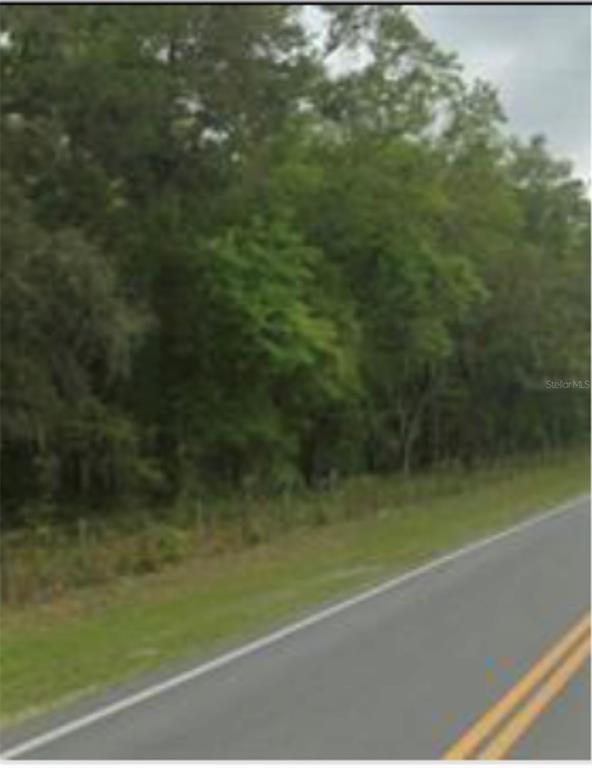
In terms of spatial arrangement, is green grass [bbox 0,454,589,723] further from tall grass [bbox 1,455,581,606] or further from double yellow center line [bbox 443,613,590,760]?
double yellow center line [bbox 443,613,590,760]

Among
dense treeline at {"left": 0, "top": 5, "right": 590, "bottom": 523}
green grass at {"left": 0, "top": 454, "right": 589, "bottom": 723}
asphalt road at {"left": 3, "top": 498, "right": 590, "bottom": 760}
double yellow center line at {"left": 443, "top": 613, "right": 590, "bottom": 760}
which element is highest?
dense treeline at {"left": 0, "top": 5, "right": 590, "bottom": 523}

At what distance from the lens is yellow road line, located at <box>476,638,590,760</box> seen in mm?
11031

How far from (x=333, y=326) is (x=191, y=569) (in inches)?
604

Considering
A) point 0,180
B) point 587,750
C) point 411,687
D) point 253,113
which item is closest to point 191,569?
point 0,180

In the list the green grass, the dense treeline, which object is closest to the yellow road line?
the green grass

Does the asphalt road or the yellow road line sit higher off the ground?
the yellow road line

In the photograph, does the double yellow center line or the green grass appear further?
the green grass

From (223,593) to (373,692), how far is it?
1119 centimetres

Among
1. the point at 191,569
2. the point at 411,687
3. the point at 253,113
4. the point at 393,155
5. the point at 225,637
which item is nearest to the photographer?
the point at 411,687

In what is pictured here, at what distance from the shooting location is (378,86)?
2131 inches

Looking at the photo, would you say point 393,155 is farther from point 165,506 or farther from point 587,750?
point 587,750

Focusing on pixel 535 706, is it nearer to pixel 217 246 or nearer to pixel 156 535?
pixel 156 535

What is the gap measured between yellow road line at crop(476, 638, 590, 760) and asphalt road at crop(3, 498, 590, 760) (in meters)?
0.08

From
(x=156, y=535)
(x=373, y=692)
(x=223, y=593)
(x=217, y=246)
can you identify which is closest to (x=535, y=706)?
(x=373, y=692)
